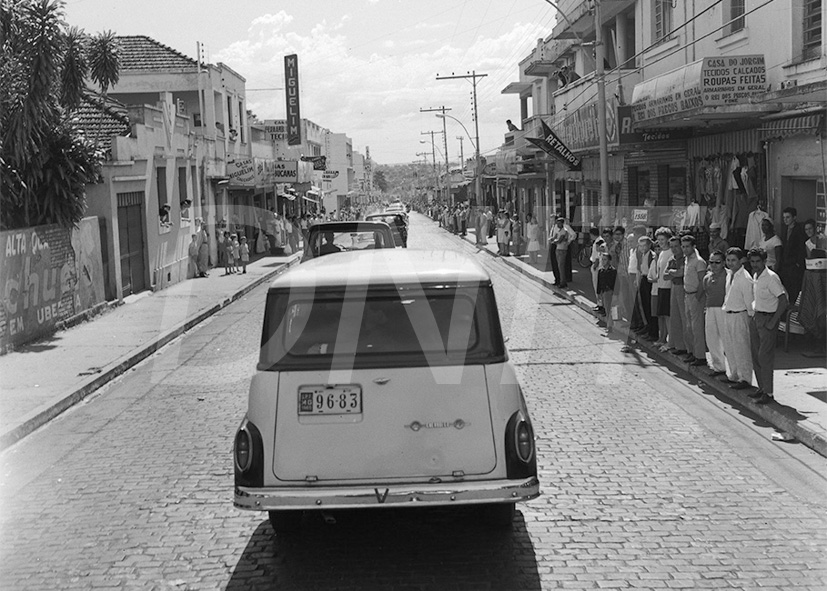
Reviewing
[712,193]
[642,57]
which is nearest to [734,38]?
[712,193]

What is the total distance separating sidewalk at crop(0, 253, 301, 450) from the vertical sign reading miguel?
26.7 metres

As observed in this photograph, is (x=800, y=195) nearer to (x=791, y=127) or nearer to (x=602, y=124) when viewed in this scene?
(x=791, y=127)

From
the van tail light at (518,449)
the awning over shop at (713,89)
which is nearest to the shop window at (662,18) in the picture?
the awning over shop at (713,89)

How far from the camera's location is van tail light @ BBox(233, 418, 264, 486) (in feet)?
20.5

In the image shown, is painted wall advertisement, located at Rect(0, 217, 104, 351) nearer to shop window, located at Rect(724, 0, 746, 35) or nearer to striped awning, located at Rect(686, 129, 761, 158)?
striped awning, located at Rect(686, 129, 761, 158)

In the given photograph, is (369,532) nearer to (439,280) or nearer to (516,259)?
(439,280)

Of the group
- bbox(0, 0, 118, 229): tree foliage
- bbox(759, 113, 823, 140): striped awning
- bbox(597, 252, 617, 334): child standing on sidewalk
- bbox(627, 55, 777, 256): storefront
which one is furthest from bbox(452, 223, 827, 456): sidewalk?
bbox(0, 0, 118, 229): tree foliage

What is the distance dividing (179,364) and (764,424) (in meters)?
8.94

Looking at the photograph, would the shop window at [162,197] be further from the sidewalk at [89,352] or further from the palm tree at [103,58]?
the palm tree at [103,58]

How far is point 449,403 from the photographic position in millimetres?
6277

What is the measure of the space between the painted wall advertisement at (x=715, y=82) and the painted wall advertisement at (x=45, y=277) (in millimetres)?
11507

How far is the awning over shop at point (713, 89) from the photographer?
633 inches

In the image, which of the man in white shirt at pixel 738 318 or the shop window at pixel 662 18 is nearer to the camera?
the man in white shirt at pixel 738 318

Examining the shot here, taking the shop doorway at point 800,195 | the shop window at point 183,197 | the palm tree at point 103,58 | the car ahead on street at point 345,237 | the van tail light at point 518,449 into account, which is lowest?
the van tail light at point 518,449
